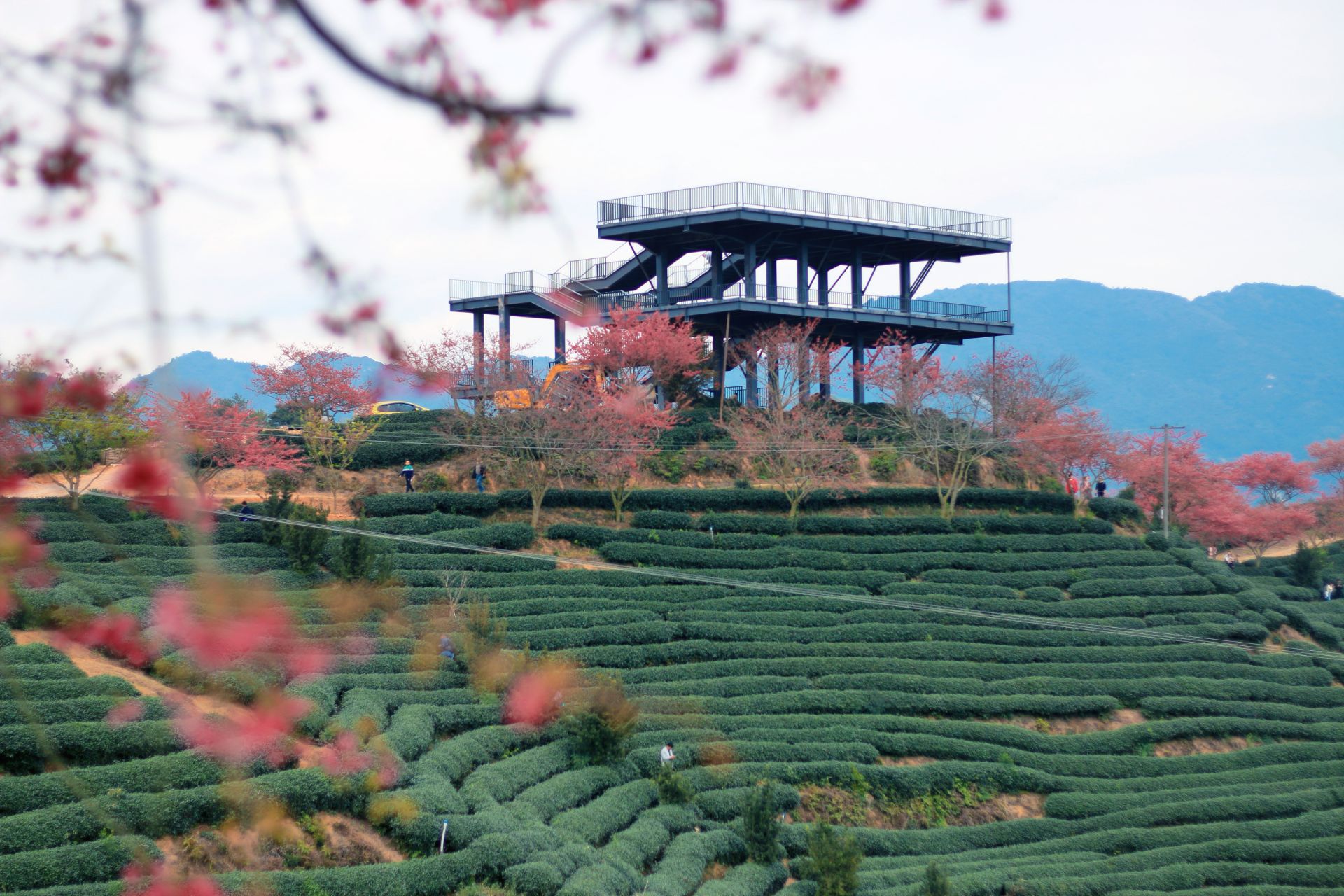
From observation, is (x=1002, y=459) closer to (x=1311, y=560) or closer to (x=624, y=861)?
(x=1311, y=560)

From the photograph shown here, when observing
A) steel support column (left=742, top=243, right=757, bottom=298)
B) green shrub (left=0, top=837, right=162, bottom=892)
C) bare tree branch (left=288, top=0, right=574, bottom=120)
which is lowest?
green shrub (left=0, top=837, right=162, bottom=892)

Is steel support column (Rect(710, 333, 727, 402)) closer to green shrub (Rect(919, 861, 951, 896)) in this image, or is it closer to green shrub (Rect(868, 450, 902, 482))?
green shrub (Rect(868, 450, 902, 482))

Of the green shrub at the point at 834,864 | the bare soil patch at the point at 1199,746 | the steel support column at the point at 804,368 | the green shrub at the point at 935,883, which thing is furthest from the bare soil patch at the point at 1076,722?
the steel support column at the point at 804,368

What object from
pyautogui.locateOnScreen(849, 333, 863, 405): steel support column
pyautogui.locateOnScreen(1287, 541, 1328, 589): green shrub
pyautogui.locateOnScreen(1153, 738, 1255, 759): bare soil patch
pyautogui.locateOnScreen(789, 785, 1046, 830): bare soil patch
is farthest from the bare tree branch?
pyautogui.locateOnScreen(1287, 541, 1328, 589): green shrub

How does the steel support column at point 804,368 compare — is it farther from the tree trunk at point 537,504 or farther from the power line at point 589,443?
the tree trunk at point 537,504

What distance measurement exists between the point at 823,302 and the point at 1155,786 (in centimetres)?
2516

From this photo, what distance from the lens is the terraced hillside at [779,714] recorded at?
490 inches

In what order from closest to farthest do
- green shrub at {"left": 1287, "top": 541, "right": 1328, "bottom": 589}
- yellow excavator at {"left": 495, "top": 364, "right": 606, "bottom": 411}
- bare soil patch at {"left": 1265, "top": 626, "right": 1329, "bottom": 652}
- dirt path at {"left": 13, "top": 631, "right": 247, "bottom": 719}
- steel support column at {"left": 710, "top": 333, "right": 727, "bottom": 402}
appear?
dirt path at {"left": 13, "top": 631, "right": 247, "bottom": 719} < bare soil patch at {"left": 1265, "top": 626, "right": 1329, "bottom": 652} < yellow excavator at {"left": 495, "top": 364, "right": 606, "bottom": 411} < green shrub at {"left": 1287, "top": 541, "right": 1328, "bottom": 589} < steel support column at {"left": 710, "top": 333, "right": 727, "bottom": 402}

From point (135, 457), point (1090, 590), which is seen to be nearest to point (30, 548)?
point (135, 457)

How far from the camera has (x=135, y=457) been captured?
221cm

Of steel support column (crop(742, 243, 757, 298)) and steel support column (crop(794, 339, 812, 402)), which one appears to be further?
steel support column (crop(742, 243, 757, 298))

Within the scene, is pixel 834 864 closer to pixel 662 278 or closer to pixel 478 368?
pixel 478 368

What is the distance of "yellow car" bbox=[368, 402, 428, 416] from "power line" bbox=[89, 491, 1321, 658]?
1190 centimetres

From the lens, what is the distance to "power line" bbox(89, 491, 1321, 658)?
77.8 ft
